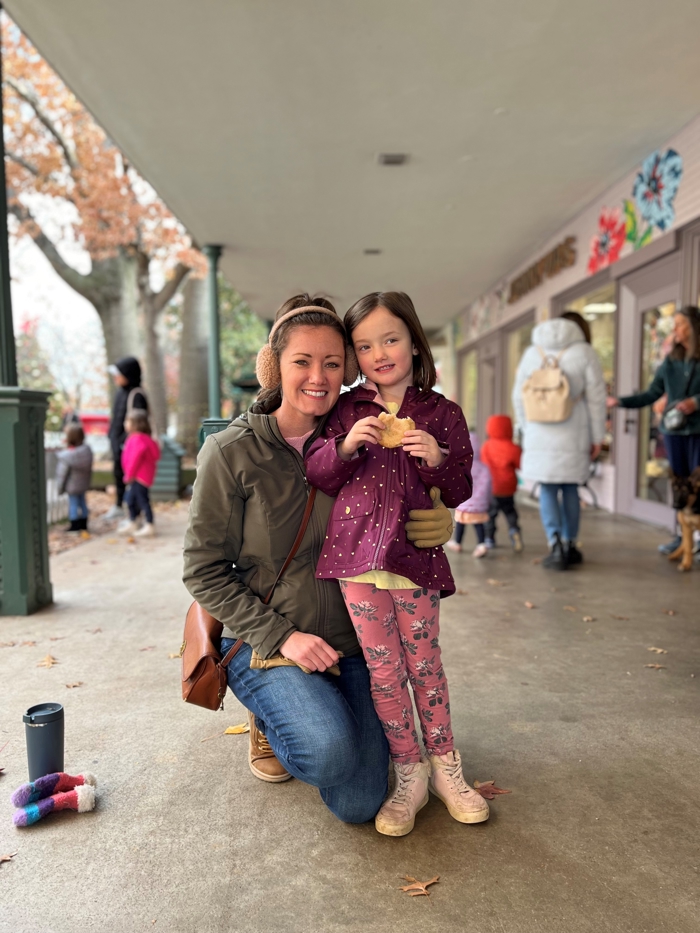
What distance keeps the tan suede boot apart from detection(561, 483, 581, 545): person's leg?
3.56 metres

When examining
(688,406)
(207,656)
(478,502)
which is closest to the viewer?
(207,656)

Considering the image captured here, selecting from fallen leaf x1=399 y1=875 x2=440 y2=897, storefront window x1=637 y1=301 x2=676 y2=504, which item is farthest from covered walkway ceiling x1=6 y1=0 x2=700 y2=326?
fallen leaf x1=399 y1=875 x2=440 y2=897

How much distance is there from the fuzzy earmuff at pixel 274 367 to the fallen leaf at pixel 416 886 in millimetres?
1360

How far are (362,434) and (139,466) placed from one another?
537 cm

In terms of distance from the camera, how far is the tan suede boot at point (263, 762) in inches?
88.3

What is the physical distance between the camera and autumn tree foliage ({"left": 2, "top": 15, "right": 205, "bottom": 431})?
512 inches

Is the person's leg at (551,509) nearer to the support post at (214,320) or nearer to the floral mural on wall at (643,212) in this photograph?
the floral mural on wall at (643,212)

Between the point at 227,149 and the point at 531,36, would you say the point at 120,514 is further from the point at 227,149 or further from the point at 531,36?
the point at 531,36

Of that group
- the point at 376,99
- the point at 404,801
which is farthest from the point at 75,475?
the point at 404,801

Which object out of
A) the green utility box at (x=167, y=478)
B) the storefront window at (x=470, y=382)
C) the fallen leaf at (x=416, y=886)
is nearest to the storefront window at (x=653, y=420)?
the fallen leaf at (x=416, y=886)

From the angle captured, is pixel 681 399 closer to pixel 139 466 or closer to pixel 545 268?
pixel 139 466

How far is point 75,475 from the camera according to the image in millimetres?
7164

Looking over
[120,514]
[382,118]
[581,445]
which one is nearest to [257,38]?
[382,118]

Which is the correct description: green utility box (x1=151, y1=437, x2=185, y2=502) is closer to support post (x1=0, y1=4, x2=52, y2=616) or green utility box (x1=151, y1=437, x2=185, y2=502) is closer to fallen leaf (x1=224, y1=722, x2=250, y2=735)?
support post (x1=0, y1=4, x2=52, y2=616)
